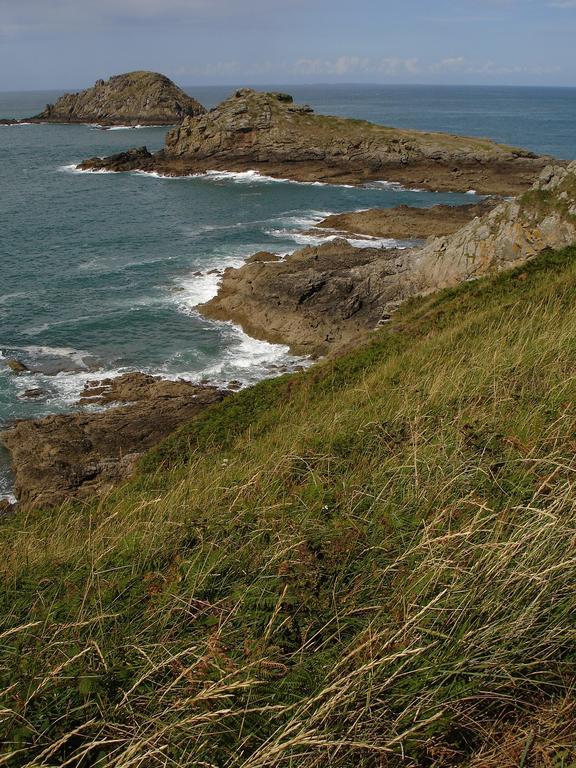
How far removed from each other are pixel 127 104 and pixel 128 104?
23 cm

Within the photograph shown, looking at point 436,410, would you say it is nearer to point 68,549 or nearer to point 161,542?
point 161,542

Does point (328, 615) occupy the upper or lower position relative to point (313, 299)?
upper

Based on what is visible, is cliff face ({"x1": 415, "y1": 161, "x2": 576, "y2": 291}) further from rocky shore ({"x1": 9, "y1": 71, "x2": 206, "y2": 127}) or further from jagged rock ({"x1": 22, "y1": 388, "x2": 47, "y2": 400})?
rocky shore ({"x1": 9, "y1": 71, "x2": 206, "y2": 127})

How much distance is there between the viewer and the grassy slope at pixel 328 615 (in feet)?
8.76

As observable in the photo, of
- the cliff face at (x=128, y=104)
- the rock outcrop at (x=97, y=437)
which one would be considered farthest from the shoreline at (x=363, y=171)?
the cliff face at (x=128, y=104)

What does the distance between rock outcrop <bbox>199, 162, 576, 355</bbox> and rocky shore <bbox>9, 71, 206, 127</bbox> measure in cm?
11148

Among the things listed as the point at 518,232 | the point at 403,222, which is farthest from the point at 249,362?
the point at 403,222

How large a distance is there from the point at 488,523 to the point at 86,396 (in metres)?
21.2

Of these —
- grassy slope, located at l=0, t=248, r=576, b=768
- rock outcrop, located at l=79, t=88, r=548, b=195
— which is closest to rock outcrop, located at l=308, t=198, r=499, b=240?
rock outcrop, located at l=79, t=88, r=548, b=195

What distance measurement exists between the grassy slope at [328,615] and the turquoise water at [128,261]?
15.5 metres

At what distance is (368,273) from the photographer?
2839cm

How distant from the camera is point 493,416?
5219 mm

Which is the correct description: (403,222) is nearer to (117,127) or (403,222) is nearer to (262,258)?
(262,258)

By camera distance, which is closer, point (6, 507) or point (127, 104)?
point (6, 507)
